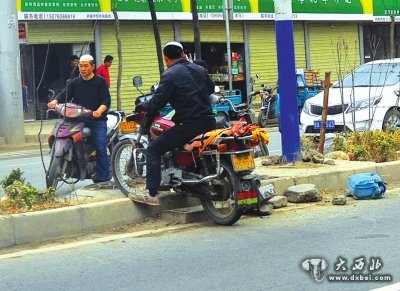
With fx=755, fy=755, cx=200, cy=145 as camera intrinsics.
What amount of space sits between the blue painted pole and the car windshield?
472cm

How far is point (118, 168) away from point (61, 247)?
66.6 inches

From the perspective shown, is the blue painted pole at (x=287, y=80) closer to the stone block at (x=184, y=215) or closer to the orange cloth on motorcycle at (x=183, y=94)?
the stone block at (x=184, y=215)

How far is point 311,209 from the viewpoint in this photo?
8.95 meters

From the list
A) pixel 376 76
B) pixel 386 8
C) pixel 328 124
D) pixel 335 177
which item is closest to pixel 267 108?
pixel 376 76

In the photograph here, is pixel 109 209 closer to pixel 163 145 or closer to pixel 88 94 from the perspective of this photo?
pixel 163 145

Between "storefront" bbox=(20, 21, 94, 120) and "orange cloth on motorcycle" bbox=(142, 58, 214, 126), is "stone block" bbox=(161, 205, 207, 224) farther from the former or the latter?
"storefront" bbox=(20, 21, 94, 120)

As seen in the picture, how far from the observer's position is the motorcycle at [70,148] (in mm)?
9062

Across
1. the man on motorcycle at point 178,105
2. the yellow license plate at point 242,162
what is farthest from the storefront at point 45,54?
the yellow license plate at point 242,162

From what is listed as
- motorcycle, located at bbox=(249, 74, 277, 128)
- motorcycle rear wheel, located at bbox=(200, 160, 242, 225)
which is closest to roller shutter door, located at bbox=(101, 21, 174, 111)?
motorcycle, located at bbox=(249, 74, 277, 128)

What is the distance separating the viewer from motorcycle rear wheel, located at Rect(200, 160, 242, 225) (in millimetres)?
7844

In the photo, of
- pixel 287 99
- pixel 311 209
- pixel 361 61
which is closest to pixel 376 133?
pixel 287 99

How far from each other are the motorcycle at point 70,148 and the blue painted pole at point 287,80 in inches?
116

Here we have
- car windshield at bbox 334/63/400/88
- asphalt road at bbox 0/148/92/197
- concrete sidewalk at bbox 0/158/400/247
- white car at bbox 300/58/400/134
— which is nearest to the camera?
concrete sidewalk at bbox 0/158/400/247

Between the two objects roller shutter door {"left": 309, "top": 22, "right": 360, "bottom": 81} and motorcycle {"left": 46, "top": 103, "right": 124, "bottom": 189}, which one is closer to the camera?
motorcycle {"left": 46, "top": 103, "right": 124, "bottom": 189}
